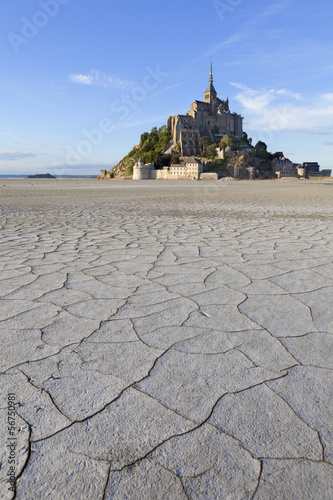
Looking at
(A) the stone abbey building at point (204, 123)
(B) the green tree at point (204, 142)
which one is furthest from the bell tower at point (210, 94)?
(B) the green tree at point (204, 142)

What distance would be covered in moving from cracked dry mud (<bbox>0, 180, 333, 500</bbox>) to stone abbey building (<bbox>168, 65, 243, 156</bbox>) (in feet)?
228

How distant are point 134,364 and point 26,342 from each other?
0.61 meters

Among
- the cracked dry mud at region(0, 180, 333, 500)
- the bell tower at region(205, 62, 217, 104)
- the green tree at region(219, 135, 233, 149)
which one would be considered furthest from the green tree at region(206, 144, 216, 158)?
the cracked dry mud at region(0, 180, 333, 500)

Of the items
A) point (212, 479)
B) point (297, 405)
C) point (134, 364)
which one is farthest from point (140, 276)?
point (212, 479)

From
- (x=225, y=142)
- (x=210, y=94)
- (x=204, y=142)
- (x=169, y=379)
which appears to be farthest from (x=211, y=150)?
(x=169, y=379)

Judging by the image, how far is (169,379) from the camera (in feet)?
4.65

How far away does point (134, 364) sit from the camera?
1523 mm

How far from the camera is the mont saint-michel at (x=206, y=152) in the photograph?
66.0m

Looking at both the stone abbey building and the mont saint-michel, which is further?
the stone abbey building

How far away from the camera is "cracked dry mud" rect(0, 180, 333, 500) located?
0.99 metres

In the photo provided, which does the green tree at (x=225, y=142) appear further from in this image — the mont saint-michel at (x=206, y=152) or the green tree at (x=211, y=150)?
the green tree at (x=211, y=150)

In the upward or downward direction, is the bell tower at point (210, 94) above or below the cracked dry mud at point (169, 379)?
above

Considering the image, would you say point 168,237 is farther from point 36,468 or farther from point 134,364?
point 36,468

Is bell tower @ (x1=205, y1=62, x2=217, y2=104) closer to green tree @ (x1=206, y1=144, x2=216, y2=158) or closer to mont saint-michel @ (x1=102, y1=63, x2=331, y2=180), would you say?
mont saint-michel @ (x1=102, y1=63, x2=331, y2=180)
